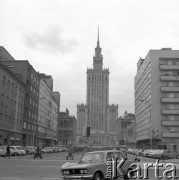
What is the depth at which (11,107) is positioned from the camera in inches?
2677

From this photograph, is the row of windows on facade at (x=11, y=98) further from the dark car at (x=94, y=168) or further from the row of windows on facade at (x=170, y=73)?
the dark car at (x=94, y=168)

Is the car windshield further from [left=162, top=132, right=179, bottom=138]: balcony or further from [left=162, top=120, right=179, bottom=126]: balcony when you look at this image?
[left=162, top=120, right=179, bottom=126]: balcony

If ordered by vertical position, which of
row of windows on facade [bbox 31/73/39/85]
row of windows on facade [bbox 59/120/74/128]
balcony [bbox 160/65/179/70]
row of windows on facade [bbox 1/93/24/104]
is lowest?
row of windows on facade [bbox 59/120/74/128]

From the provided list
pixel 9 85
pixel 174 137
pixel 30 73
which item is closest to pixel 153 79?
pixel 174 137

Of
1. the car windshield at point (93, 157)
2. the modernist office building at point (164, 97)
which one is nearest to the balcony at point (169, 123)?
the modernist office building at point (164, 97)

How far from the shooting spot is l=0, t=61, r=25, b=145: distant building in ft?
206

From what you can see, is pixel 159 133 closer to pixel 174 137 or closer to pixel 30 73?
pixel 174 137

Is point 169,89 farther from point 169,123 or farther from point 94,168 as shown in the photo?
point 94,168

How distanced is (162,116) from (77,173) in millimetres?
75490

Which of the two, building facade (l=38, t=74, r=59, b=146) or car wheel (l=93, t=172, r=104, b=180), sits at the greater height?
building facade (l=38, t=74, r=59, b=146)

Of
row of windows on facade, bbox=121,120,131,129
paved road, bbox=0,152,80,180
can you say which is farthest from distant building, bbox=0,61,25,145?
row of windows on facade, bbox=121,120,131,129

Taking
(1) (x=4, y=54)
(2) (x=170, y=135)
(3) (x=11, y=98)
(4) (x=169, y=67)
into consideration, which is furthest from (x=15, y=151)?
(4) (x=169, y=67)

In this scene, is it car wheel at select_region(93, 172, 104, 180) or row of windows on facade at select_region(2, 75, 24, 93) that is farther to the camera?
row of windows on facade at select_region(2, 75, 24, 93)

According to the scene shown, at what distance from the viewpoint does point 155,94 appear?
88188mm
